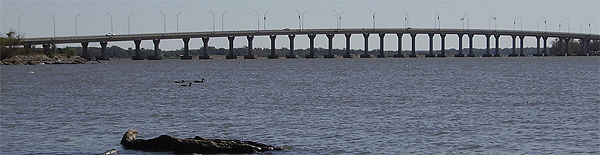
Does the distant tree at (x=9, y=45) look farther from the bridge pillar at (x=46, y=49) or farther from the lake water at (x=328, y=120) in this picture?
the lake water at (x=328, y=120)

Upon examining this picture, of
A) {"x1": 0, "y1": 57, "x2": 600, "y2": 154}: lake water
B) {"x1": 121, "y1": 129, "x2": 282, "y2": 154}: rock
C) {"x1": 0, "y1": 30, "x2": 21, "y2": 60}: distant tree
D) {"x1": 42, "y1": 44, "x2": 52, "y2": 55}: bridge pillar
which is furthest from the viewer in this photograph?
{"x1": 42, "y1": 44, "x2": 52, "y2": 55}: bridge pillar

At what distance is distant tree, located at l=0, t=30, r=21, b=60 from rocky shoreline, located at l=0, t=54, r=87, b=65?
835 millimetres

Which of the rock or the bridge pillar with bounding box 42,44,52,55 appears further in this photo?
the bridge pillar with bounding box 42,44,52,55

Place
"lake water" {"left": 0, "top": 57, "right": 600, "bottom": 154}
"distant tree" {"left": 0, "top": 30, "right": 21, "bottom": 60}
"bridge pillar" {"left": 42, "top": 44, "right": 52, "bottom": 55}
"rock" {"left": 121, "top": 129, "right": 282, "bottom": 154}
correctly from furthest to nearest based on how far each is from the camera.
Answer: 1. "bridge pillar" {"left": 42, "top": 44, "right": 52, "bottom": 55}
2. "distant tree" {"left": 0, "top": 30, "right": 21, "bottom": 60}
3. "lake water" {"left": 0, "top": 57, "right": 600, "bottom": 154}
4. "rock" {"left": 121, "top": 129, "right": 282, "bottom": 154}

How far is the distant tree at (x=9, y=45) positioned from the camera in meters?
132

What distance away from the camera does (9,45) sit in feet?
441

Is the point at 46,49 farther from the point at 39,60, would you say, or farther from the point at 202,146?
the point at 202,146

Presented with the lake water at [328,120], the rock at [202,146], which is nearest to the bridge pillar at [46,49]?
the lake water at [328,120]

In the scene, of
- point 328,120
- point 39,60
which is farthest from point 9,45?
point 328,120

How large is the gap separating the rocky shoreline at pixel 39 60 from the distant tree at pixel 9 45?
83cm

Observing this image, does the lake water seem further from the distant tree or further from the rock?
the distant tree

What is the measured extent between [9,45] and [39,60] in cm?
1270

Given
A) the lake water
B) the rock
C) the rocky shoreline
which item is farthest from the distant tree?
the rock

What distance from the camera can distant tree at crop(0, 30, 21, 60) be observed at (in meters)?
132
